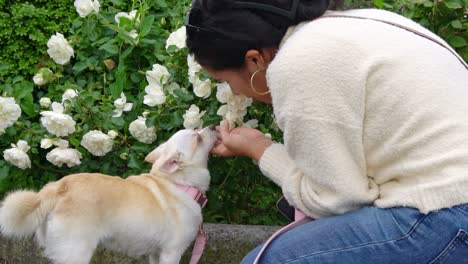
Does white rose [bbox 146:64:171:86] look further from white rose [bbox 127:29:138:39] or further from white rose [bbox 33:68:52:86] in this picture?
white rose [bbox 33:68:52:86]

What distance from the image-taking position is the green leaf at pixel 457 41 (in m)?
3.61

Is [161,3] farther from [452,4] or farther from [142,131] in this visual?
[452,4]

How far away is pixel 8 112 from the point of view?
3.72 m

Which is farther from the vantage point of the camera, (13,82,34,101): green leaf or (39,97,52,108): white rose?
(13,82,34,101): green leaf

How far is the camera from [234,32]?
7.82 ft

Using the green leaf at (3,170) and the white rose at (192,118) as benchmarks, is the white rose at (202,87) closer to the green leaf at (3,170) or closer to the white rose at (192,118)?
the white rose at (192,118)

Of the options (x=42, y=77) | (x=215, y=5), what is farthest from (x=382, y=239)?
(x=42, y=77)

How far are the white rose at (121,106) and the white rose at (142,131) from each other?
4.9 inches

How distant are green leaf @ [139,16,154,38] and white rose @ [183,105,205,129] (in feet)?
2.00

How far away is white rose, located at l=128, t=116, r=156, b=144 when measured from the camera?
144 inches

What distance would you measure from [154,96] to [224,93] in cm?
46

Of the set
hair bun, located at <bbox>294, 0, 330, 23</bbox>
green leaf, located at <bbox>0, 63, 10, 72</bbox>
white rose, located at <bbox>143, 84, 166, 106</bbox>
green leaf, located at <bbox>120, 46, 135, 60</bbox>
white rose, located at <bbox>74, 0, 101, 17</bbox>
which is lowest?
green leaf, located at <bbox>0, 63, 10, 72</bbox>

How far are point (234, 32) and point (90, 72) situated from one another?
2158 millimetres

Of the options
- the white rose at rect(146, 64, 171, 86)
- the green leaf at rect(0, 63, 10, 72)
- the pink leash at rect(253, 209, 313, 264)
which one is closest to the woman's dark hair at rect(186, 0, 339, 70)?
the pink leash at rect(253, 209, 313, 264)
